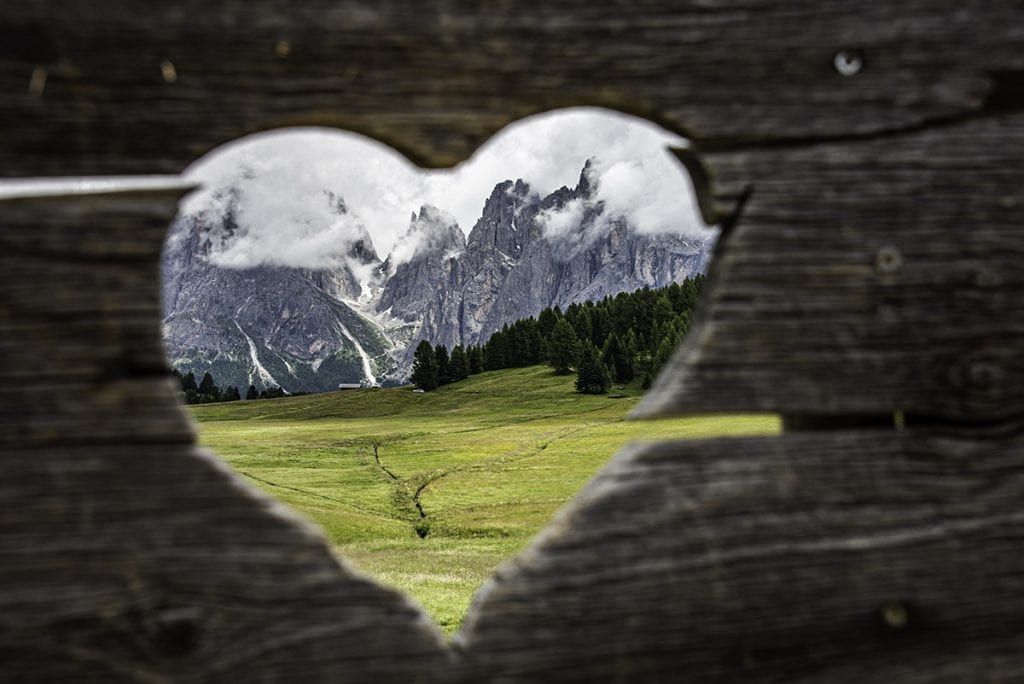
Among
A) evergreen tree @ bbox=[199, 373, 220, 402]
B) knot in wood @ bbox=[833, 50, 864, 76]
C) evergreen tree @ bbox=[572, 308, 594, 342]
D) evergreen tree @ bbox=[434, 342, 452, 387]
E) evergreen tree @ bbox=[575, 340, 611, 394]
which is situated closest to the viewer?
knot in wood @ bbox=[833, 50, 864, 76]

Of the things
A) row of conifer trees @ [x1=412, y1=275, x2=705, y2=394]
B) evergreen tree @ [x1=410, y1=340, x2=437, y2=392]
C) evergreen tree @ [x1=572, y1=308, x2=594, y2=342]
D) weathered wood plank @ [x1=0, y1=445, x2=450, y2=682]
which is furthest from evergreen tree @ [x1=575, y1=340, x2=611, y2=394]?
weathered wood plank @ [x1=0, y1=445, x2=450, y2=682]

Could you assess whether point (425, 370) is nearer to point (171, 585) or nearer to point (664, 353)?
point (664, 353)


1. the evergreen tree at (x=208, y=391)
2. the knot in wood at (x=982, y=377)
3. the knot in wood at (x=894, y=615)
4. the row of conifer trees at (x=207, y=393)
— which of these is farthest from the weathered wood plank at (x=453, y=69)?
the evergreen tree at (x=208, y=391)

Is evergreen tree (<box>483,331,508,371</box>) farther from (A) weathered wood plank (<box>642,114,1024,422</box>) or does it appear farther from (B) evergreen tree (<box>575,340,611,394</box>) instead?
(A) weathered wood plank (<box>642,114,1024,422</box>)

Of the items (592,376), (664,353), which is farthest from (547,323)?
(664,353)

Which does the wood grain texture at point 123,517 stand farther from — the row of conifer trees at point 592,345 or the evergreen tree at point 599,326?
the evergreen tree at point 599,326
